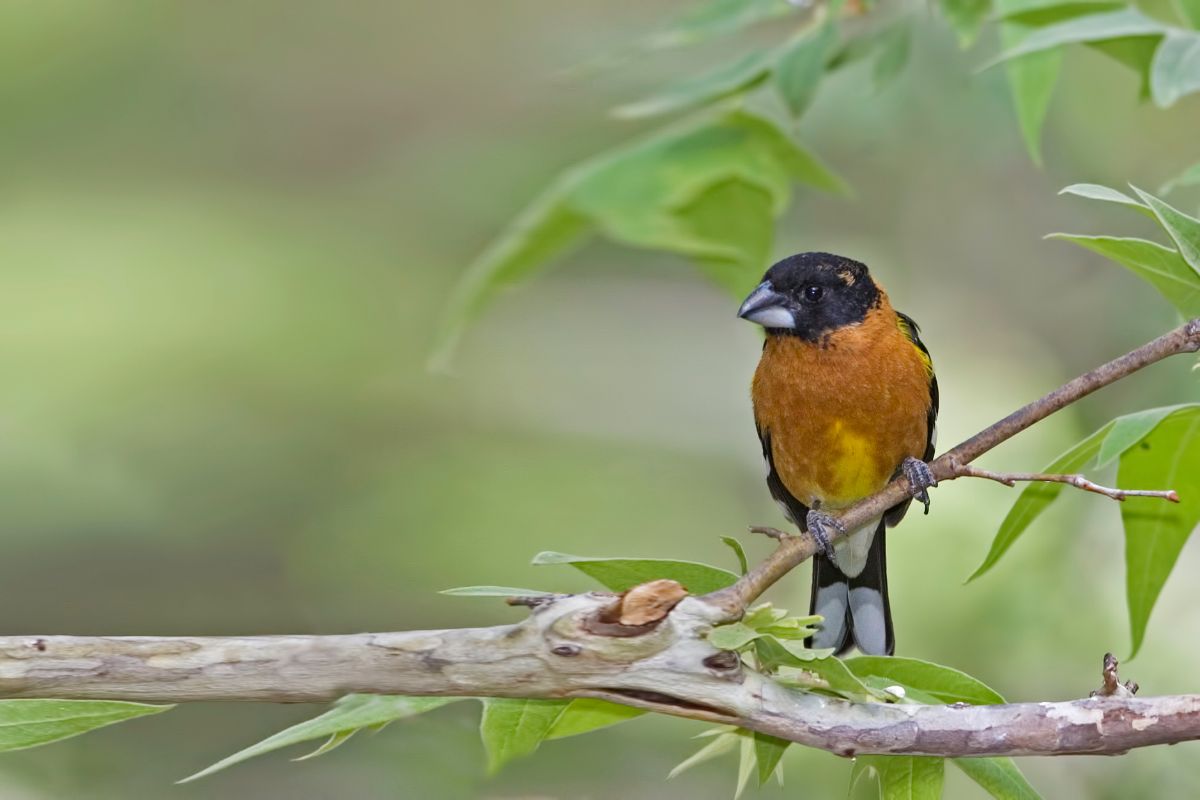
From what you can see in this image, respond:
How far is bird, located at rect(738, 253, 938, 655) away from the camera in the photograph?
386cm

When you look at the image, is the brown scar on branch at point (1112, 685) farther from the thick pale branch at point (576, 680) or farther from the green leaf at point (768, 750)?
the green leaf at point (768, 750)

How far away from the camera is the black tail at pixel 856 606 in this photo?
13.3 ft

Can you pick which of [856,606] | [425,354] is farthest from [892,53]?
[425,354]

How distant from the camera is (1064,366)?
20.2 feet

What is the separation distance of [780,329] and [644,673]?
194 centimetres

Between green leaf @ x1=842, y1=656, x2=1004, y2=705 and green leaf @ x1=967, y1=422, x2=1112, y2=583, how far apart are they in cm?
21

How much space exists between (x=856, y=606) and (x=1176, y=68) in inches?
76.7

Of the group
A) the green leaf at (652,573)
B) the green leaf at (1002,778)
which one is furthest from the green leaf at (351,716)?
the green leaf at (1002,778)

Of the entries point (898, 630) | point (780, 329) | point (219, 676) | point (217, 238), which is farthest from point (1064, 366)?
point (217, 238)

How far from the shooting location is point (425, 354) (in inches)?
366

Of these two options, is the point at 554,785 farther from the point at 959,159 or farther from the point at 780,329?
the point at 959,159

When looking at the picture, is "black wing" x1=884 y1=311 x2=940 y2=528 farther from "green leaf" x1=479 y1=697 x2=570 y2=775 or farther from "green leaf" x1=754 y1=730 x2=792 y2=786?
"green leaf" x1=479 y1=697 x2=570 y2=775

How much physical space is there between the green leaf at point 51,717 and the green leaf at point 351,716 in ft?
0.57

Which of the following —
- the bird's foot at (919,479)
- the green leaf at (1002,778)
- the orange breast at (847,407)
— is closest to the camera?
the green leaf at (1002,778)
